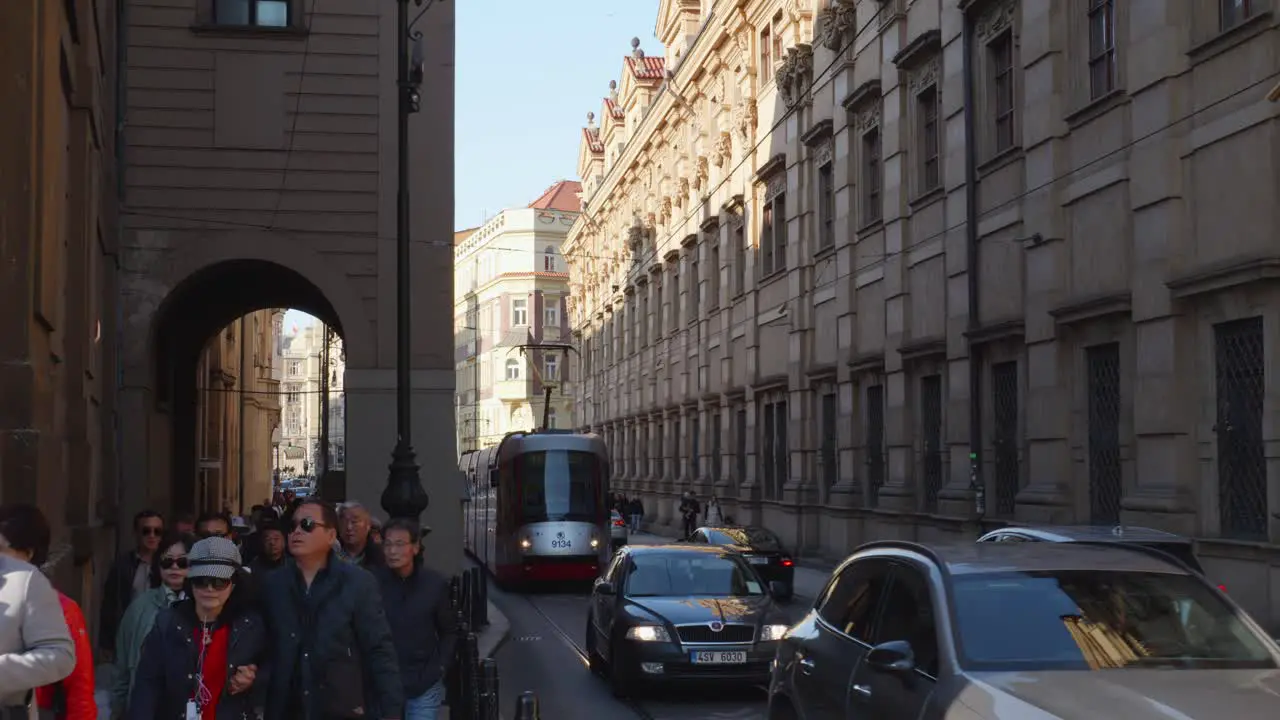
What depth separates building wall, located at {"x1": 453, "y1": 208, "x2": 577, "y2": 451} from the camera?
331 ft

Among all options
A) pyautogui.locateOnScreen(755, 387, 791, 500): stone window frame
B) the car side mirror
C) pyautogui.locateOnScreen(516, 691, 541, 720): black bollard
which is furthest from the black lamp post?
pyautogui.locateOnScreen(755, 387, 791, 500): stone window frame

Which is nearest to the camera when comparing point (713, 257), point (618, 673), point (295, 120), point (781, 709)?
point (781, 709)

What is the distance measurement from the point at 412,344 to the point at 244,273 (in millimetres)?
4074

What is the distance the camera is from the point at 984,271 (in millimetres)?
24984

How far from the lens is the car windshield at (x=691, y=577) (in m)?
15.8

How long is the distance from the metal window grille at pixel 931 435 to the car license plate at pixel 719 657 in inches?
538

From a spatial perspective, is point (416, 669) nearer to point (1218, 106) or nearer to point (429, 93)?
point (1218, 106)

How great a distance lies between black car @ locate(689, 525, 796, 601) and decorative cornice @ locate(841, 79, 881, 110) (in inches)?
363

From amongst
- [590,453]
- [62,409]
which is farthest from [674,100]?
[62,409]

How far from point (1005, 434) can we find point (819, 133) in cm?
1173

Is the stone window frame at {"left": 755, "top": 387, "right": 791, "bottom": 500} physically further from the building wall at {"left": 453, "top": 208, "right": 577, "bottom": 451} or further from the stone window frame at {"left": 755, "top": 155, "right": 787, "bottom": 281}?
the building wall at {"left": 453, "top": 208, "right": 577, "bottom": 451}

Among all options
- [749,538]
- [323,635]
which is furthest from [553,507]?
[323,635]

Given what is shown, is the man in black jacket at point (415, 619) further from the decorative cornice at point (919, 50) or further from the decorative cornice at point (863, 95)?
the decorative cornice at point (863, 95)

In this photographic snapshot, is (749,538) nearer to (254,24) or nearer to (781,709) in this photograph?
(254,24)
